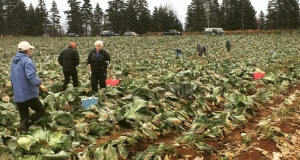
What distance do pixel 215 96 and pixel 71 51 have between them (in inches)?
167

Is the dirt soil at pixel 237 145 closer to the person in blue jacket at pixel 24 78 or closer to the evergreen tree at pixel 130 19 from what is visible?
the person in blue jacket at pixel 24 78

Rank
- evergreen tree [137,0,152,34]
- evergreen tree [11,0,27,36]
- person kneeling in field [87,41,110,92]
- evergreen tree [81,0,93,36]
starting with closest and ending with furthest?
person kneeling in field [87,41,110,92] → evergreen tree [137,0,152,34] → evergreen tree [11,0,27,36] → evergreen tree [81,0,93,36]

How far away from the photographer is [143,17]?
67.0 m

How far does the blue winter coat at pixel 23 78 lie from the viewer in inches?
217

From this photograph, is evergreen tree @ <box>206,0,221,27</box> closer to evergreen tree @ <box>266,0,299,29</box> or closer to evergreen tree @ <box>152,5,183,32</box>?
evergreen tree @ <box>152,5,183,32</box>

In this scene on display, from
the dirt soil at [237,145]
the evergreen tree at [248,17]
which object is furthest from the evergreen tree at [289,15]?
the dirt soil at [237,145]

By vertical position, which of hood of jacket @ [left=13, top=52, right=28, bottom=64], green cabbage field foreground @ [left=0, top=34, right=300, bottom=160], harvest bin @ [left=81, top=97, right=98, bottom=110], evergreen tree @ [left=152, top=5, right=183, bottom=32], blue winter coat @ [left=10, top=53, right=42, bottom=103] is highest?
evergreen tree @ [left=152, top=5, right=183, bottom=32]

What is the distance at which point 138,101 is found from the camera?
716cm

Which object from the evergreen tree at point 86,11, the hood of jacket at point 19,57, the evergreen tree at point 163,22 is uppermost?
the evergreen tree at point 86,11

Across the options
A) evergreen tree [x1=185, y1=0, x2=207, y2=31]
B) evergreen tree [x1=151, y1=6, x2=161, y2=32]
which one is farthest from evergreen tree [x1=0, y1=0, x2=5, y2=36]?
evergreen tree [x1=185, y1=0, x2=207, y2=31]

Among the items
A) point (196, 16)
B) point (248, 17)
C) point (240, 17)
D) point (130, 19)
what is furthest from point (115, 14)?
point (248, 17)

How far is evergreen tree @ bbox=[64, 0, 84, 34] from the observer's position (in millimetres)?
69438

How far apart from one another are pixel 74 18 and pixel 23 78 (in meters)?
67.9

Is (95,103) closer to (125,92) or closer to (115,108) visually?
(115,108)
